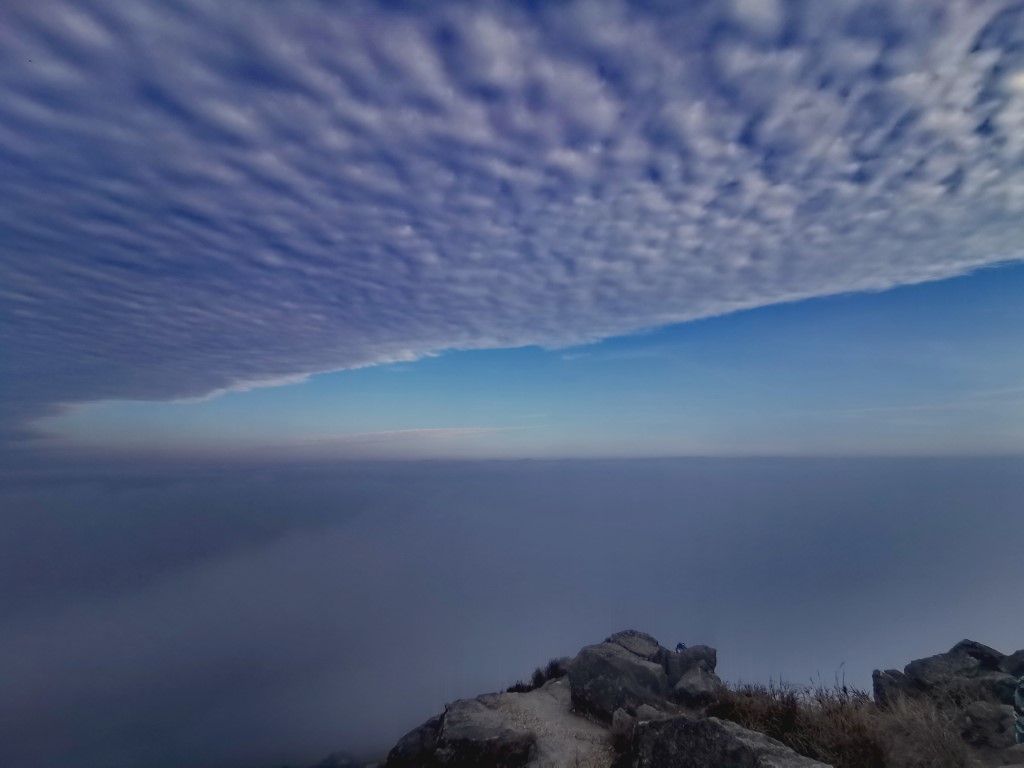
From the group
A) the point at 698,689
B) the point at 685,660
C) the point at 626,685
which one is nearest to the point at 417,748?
the point at 626,685

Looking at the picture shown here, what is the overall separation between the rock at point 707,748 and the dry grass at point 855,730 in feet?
4.50

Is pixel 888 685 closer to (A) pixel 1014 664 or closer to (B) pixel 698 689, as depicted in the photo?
(A) pixel 1014 664

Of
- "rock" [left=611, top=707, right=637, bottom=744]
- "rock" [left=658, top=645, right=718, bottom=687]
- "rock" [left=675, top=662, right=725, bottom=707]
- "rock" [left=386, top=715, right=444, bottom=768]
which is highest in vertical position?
"rock" [left=611, top=707, right=637, bottom=744]

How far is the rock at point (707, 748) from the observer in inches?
336

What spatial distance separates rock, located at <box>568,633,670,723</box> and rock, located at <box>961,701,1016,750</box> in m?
7.81

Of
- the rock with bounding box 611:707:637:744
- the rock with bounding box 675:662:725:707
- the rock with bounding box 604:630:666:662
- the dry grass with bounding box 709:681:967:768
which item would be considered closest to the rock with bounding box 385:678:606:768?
the rock with bounding box 611:707:637:744

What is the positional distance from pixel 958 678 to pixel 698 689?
702 cm

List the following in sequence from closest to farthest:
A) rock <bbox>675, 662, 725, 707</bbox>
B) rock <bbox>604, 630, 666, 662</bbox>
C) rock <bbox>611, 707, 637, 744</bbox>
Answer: rock <bbox>611, 707, 637, 744</bbox> → rock <bbox>675, 662, 725, 707</bbox> → rock <bbox>604, 630, 666, 662</bbox>

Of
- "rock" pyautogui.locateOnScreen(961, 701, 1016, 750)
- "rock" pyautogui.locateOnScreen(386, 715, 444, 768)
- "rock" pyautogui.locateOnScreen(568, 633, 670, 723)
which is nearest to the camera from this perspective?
"rock" pyautogui.locateOnScreen(961, 701, 1016, 750)

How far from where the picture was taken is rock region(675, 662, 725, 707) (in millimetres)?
15859

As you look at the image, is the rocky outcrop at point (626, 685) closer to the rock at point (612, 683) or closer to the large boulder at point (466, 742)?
the rock at point (612, 683)

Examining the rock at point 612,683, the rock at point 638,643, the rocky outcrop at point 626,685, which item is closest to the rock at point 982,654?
the rocky outcrop at point 626,685

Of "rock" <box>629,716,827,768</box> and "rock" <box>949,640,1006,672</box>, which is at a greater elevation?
"rock" <box>629,716,827,768</box>

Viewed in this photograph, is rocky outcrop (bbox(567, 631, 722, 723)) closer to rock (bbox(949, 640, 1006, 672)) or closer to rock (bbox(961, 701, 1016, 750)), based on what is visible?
rock (bbox(961, 701, 1016, 750))
